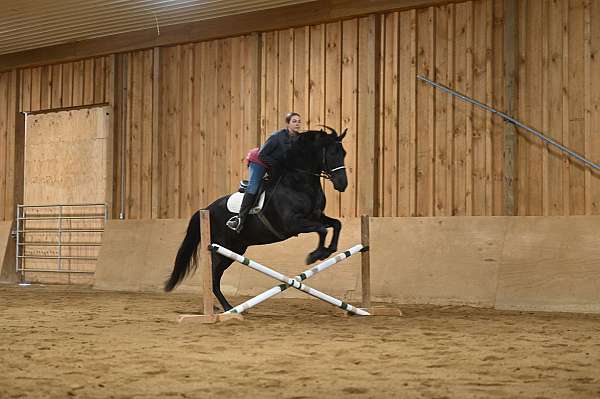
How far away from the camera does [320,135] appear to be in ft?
26.5

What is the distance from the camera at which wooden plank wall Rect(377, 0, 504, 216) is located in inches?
422

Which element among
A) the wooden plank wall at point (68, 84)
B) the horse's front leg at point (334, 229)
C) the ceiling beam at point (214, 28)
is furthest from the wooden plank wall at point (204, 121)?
the horse's front leg at point (334, 229)

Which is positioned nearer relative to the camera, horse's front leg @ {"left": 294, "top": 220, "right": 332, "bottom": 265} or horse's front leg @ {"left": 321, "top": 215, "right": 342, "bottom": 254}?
horse's front leg @ {"left": 294, "top": 220, "right": 332, "bottom": 265}

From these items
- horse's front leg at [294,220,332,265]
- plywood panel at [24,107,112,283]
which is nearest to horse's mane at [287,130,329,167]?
horse's front leg at [294,220,332,265]

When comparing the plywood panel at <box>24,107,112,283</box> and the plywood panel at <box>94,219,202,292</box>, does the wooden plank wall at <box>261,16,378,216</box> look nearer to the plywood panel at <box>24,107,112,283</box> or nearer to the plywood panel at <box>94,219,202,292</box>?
the plywood panel at <box>94,219,202,292</box>

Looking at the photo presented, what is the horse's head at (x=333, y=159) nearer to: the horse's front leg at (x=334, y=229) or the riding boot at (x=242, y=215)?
the horse's front leg at (x=334, y=229)

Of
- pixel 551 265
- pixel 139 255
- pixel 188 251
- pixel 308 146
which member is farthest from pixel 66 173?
pixel 551 265

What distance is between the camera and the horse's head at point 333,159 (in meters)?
7.82

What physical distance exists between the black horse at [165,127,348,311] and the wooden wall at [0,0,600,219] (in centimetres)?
309

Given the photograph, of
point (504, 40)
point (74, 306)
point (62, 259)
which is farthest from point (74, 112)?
point (504, 40)

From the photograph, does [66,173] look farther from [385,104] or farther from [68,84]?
[385,104]

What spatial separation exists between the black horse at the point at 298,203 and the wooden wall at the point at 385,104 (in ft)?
10.1

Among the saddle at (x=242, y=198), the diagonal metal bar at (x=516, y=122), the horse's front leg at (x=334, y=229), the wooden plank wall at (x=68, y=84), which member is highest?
the wooden plank wall at (x=68, y=84)

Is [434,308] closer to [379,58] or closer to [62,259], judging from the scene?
[379,58]
